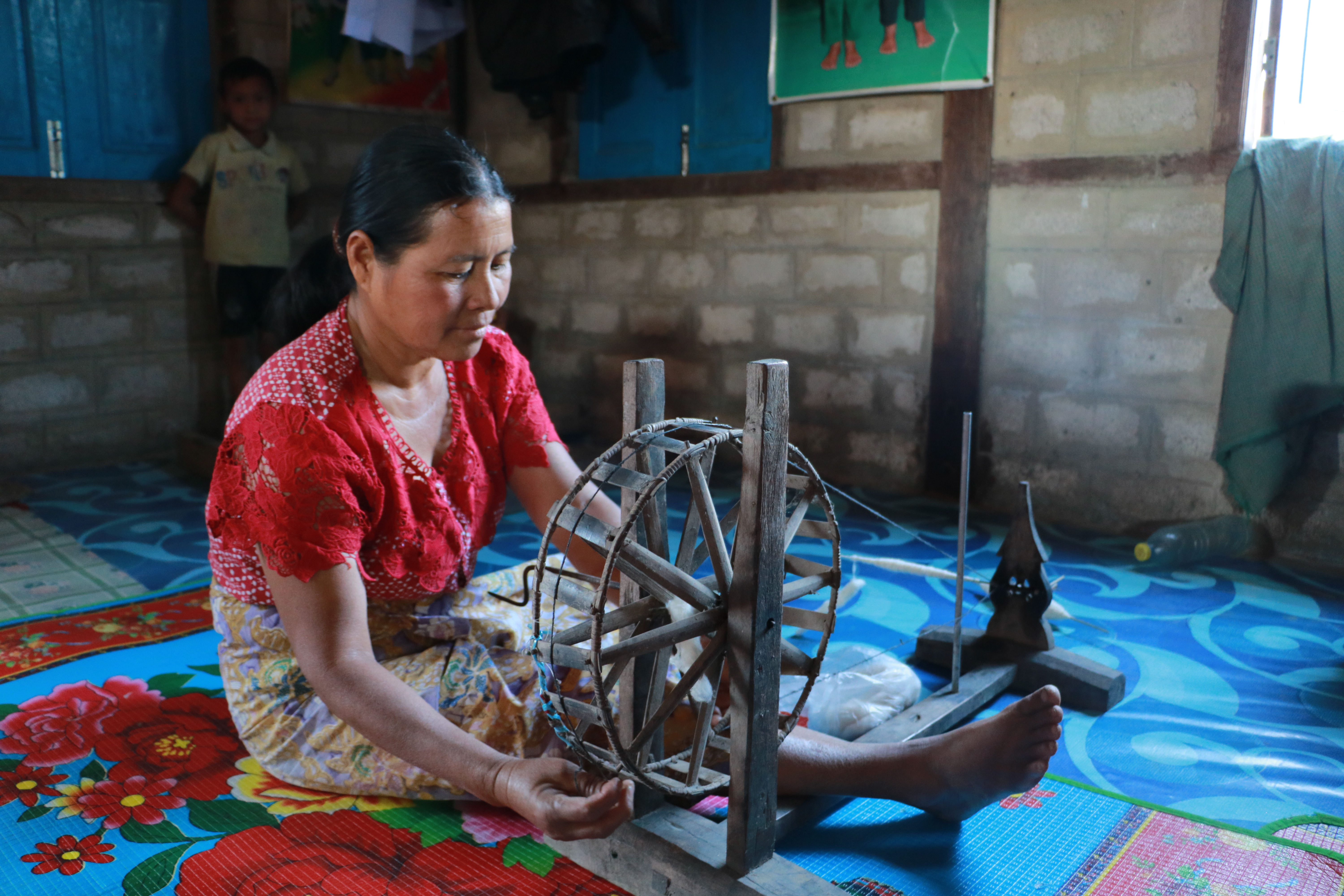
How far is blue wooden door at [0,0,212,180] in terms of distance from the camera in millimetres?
4090

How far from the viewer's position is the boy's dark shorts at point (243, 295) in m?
4.60

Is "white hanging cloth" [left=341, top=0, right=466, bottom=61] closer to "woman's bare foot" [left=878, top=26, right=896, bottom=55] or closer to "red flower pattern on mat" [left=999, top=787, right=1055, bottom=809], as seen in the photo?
"woman's bare foot" [left=878, top=26, right=896, bottom=55]

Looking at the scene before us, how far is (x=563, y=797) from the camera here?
1243 mm

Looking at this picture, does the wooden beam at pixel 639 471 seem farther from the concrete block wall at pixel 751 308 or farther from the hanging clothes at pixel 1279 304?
the concrete block wall at pixel 751 308

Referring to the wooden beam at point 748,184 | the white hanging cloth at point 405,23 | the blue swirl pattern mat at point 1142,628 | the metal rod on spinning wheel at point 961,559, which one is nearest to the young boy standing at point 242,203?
the white hanging cloth at point 405,23

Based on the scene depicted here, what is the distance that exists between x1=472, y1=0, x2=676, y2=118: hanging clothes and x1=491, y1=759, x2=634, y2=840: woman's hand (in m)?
3.70

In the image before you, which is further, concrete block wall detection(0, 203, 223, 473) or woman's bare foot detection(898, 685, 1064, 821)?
concrete block wall detection(0, 203, 223, 473)

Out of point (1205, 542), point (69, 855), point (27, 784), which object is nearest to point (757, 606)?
point (69, 855)

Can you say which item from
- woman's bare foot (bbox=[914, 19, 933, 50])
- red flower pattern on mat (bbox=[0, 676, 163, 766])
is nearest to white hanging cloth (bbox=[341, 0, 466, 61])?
woman's bare foot (bbox=[914, 19, 933, 50])

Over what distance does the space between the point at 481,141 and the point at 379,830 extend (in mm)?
4468

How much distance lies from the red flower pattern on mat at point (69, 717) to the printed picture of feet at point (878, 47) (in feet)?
10.3

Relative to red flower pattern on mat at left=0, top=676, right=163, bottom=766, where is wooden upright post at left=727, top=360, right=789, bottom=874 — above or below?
above

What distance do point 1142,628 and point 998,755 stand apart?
127cm

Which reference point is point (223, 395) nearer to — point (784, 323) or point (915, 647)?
point (784, 323)
